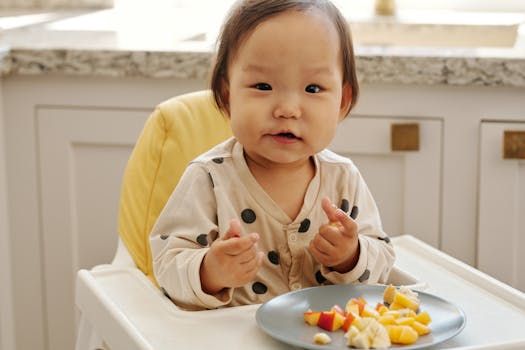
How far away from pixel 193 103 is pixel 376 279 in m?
0.43

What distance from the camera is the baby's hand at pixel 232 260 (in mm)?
1064

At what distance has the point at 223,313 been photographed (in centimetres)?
110

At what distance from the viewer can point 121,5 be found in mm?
2676

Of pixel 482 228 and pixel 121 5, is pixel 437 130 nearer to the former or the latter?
pixel 482 228

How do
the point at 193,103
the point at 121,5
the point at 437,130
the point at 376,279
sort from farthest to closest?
the point at 121,5, the point at 437,130, the point at 193,103, the point at 376,279

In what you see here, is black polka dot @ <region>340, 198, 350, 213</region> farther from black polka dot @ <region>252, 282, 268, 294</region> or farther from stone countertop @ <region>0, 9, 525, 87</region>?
stone countertop @ <region>0, 9, 525, 87</region>

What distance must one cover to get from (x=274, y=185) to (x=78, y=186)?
0.81m

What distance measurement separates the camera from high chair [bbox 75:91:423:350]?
1053 millimetres

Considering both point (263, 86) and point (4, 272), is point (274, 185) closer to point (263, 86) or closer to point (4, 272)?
point (263, 86)

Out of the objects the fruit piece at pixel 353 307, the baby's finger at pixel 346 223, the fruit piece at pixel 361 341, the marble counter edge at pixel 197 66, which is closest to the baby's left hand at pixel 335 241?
the baby's finger at pixel 346 223

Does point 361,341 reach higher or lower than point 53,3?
lower

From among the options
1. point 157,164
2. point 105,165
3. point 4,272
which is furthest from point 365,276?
point 4,272

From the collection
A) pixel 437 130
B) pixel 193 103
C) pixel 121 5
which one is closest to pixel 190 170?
pixel 193 103

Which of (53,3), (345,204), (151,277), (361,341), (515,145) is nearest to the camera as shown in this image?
(361,341)
